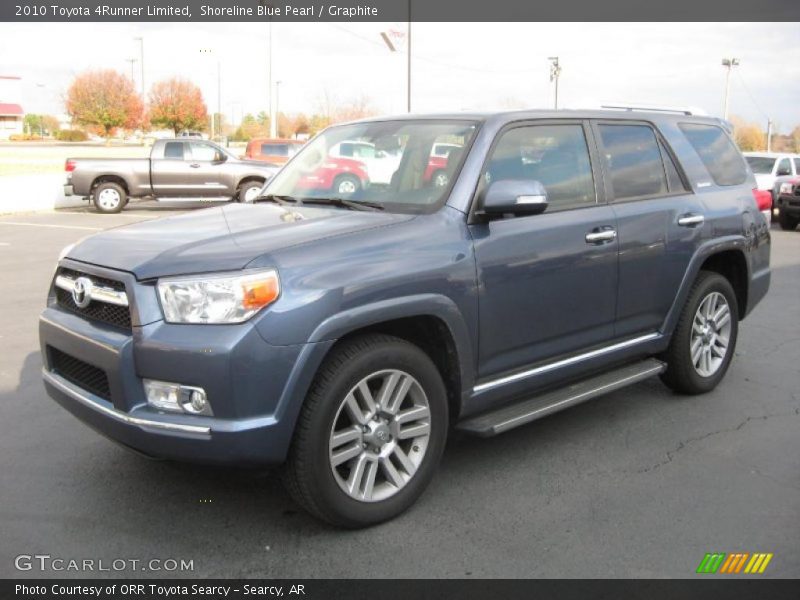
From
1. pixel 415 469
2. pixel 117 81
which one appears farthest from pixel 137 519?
pixel 117 81

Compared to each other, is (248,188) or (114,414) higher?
(248,188)

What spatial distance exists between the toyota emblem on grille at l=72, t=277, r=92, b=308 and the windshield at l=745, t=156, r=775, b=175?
19.4 metres

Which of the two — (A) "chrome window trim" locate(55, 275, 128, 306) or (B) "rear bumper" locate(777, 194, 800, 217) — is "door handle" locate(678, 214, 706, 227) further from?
(B) "rear bumper" locate(777, 194, 800, 217)

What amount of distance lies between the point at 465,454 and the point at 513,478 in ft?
1.32

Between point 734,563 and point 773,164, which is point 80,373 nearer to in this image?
point 734,563

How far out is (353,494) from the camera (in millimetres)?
3473

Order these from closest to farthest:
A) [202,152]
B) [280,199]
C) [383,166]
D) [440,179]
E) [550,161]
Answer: [440,179] → [383,166] → [550,161] → [280,199] → [202,152]

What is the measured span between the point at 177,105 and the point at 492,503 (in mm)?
68787

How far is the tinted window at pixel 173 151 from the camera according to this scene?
20812 millimetres

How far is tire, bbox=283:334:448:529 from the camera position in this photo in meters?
3.28

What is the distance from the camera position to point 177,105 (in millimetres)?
67438

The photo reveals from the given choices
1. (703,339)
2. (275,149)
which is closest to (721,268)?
(703,339)

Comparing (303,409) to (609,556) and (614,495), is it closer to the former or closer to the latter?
(609,556)

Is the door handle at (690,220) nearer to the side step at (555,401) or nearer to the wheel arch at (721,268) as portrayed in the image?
the wheel arch at (721,268)
